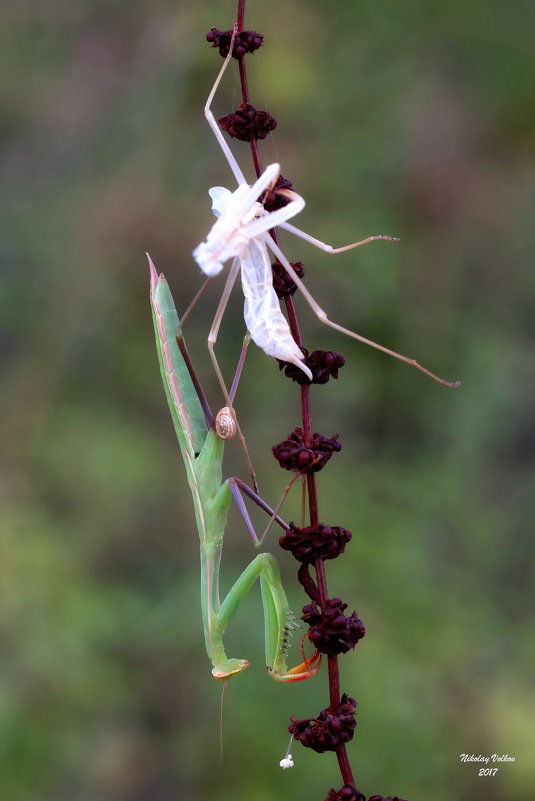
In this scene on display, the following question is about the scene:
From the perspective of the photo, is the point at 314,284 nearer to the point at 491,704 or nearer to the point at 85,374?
Result: the point at 85,374

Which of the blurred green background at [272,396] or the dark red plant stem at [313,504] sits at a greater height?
the blurred green background at [272,396]

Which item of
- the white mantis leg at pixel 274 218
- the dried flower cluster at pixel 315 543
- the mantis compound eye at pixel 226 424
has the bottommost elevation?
the dried flower cluster at pixel 315 543
